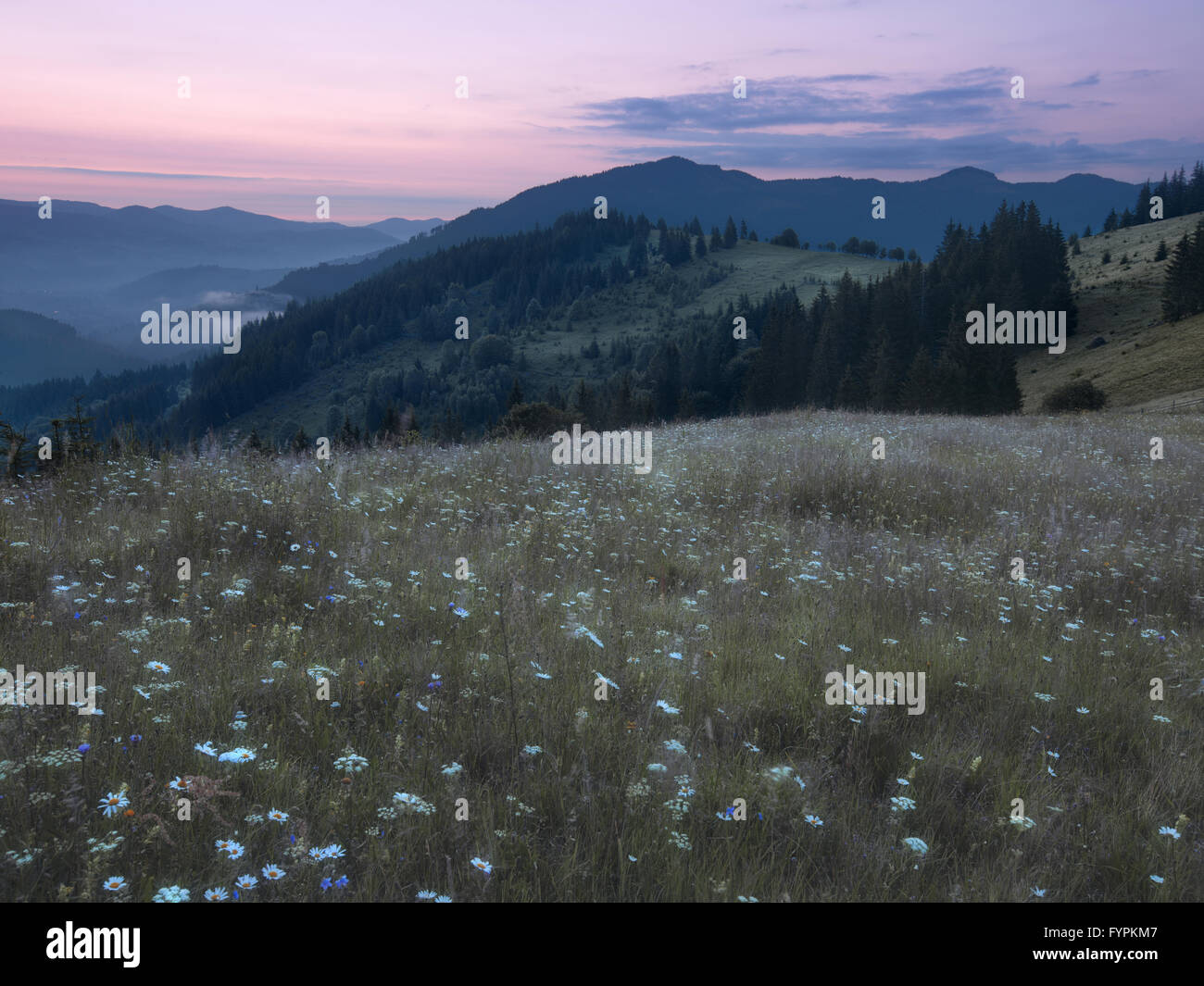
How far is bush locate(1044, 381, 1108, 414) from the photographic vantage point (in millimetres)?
47844

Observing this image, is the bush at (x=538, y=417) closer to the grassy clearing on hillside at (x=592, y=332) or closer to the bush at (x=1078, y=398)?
the bush at (x=1078, y=398)

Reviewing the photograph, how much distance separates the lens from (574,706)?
359 centimetres

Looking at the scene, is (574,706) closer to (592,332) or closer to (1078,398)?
(1078,398)

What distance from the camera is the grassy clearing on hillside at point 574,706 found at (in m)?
2.50

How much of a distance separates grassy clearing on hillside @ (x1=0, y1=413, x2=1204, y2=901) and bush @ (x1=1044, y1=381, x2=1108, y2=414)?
48927mm

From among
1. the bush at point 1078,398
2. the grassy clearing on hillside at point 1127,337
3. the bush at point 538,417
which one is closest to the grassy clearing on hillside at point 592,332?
the grassy clearing on hillside at point 1127,337

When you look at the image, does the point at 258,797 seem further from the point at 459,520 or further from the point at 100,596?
the point at 459,520

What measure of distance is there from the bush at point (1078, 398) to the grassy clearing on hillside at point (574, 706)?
161 feet

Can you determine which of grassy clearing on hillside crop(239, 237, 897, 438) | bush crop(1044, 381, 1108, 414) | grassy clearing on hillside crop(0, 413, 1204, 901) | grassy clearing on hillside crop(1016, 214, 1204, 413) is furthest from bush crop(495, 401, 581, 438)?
grassy clearing on hillside crop(239, 237, 897, 438)

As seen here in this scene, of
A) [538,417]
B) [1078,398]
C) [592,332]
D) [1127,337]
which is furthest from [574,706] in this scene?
[592,332]

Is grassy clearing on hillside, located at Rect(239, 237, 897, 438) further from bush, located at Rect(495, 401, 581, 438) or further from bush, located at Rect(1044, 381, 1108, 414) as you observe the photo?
bush, located at Rect(1044, 381, 1108, 414)

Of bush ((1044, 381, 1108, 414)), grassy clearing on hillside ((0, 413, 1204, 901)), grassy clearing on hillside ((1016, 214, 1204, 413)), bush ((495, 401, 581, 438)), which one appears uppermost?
grassy clearing on hillside ((1016, 214, 1204, 413))

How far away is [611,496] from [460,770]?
6233 mm

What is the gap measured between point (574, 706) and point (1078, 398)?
2246 inches
